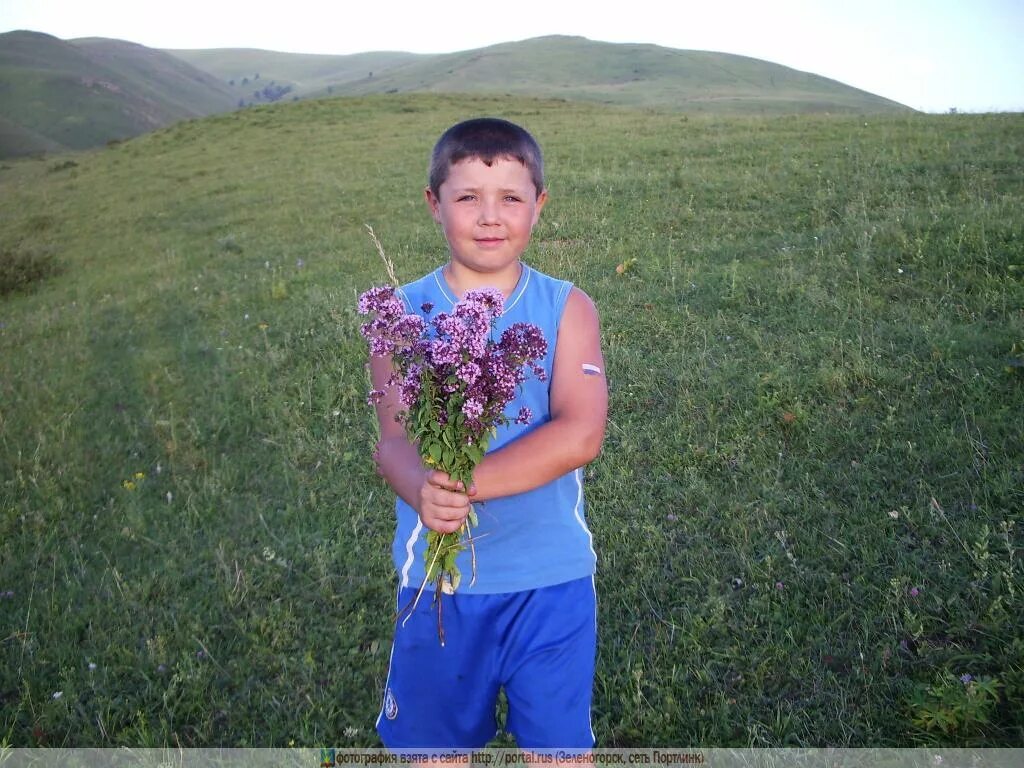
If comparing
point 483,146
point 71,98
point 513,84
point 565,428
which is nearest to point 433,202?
point 483,146

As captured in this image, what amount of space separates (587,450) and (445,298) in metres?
0.68

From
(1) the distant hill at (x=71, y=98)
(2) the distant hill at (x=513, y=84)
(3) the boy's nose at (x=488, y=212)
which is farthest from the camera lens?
(1) the distant hill at (x=71, y=98)

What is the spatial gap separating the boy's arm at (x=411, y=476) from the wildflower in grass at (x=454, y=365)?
83mm

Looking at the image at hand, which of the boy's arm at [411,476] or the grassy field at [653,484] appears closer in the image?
the boy's arm at [411,476]

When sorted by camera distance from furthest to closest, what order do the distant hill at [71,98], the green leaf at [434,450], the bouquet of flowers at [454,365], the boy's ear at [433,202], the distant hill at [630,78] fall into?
the distant hill at [71,98], the distant hill at [630,78], the boy's ear at [433,202], the green leaf at [434,450], the bouquet of flowers at [454,365]

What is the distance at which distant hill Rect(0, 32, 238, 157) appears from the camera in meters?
A: 80.6

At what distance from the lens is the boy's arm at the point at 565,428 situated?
6.43ft

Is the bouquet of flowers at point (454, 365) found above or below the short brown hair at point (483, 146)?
below

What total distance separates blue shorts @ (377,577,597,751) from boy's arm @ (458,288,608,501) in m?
0.40

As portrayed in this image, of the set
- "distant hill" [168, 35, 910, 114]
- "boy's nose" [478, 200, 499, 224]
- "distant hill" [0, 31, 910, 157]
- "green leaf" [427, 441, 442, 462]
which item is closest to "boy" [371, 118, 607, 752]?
"boy's nose" [478, 200, 499, 224]

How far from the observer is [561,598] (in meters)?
2.16

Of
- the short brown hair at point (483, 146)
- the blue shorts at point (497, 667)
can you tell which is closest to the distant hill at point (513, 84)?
the short brown hair at point (483, 146)

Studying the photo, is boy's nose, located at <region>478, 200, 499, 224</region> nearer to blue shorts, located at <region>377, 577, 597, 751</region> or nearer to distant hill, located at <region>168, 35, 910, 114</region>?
blue shorts, located at <region>377, 577, 597, 751</region>

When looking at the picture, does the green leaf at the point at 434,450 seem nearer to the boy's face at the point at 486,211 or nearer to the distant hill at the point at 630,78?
the boy's face at the point at 486,211
